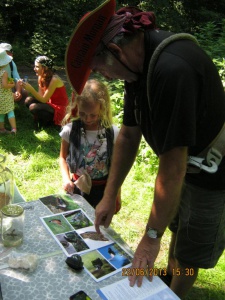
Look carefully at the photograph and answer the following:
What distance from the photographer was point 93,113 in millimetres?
2264

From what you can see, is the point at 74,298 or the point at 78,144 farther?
the point at 78,144

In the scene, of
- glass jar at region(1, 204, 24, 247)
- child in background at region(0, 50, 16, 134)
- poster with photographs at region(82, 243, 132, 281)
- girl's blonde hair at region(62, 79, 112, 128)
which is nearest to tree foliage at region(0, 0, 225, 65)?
child in background at region(0, 50, 16, 134)

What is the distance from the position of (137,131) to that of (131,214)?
1.68 m

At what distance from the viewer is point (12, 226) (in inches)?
59.7

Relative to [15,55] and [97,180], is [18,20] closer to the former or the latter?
[15,55]

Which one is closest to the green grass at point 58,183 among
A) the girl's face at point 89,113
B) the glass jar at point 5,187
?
the girl's face at point 89,113

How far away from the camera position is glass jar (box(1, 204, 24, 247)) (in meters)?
1.48

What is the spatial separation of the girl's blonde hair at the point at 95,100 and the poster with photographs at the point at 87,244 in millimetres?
801

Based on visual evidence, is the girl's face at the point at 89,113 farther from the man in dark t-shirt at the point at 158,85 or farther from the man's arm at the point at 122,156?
the man in dark t-shirt at the point at 158,85

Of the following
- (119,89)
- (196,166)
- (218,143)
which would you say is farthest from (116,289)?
(119,89)

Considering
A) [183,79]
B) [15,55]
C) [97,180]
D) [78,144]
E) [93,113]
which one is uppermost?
[183,79]

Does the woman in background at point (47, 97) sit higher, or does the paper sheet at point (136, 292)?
the paper sheet at point (136, 292)

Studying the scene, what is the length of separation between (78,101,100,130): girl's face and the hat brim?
873 millimetres

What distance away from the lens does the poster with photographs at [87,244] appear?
1408 millimetres
